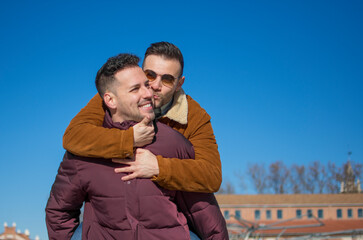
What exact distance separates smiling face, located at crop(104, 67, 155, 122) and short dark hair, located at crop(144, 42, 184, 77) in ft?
1.68

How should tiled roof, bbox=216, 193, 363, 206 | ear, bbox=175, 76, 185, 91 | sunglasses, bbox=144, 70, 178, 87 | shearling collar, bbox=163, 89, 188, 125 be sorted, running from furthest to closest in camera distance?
tiled roof, bbox=216, 193, 363, 206, ear, bbox=175, 76, 185, 91, sunglasses, bbox=144, 70, 178, 87, shearling collar, bbox=163, 89, 188, 125

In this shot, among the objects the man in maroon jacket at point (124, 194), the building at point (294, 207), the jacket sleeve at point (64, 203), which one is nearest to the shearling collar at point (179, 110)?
the man in maroon jacket at point (124, 194)

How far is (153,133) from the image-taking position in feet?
10.6

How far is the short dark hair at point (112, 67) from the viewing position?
3.37m

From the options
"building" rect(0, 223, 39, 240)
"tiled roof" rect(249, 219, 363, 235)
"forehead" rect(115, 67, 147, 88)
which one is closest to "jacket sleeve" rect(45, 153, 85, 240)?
"forehead" rect(115, 67, 147, 88)

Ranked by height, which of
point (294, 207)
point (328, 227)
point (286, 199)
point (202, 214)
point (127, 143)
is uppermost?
point (127, 143)

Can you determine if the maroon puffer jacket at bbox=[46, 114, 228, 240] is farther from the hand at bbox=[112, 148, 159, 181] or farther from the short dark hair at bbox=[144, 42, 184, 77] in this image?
the short dark hair at bbox=[144, 42, 184, 77]

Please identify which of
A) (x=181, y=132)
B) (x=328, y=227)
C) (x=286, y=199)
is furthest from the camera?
(x=286, y=199)

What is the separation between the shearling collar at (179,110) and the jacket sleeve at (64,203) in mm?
791

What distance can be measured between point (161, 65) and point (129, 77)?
534mm

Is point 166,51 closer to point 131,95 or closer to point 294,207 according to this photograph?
point 131,95

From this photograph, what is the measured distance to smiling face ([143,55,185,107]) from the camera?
146 inches

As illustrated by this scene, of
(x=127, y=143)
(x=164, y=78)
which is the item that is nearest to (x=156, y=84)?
(x=164, y=78)

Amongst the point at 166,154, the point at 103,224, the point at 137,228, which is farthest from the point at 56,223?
the point at 166,154
